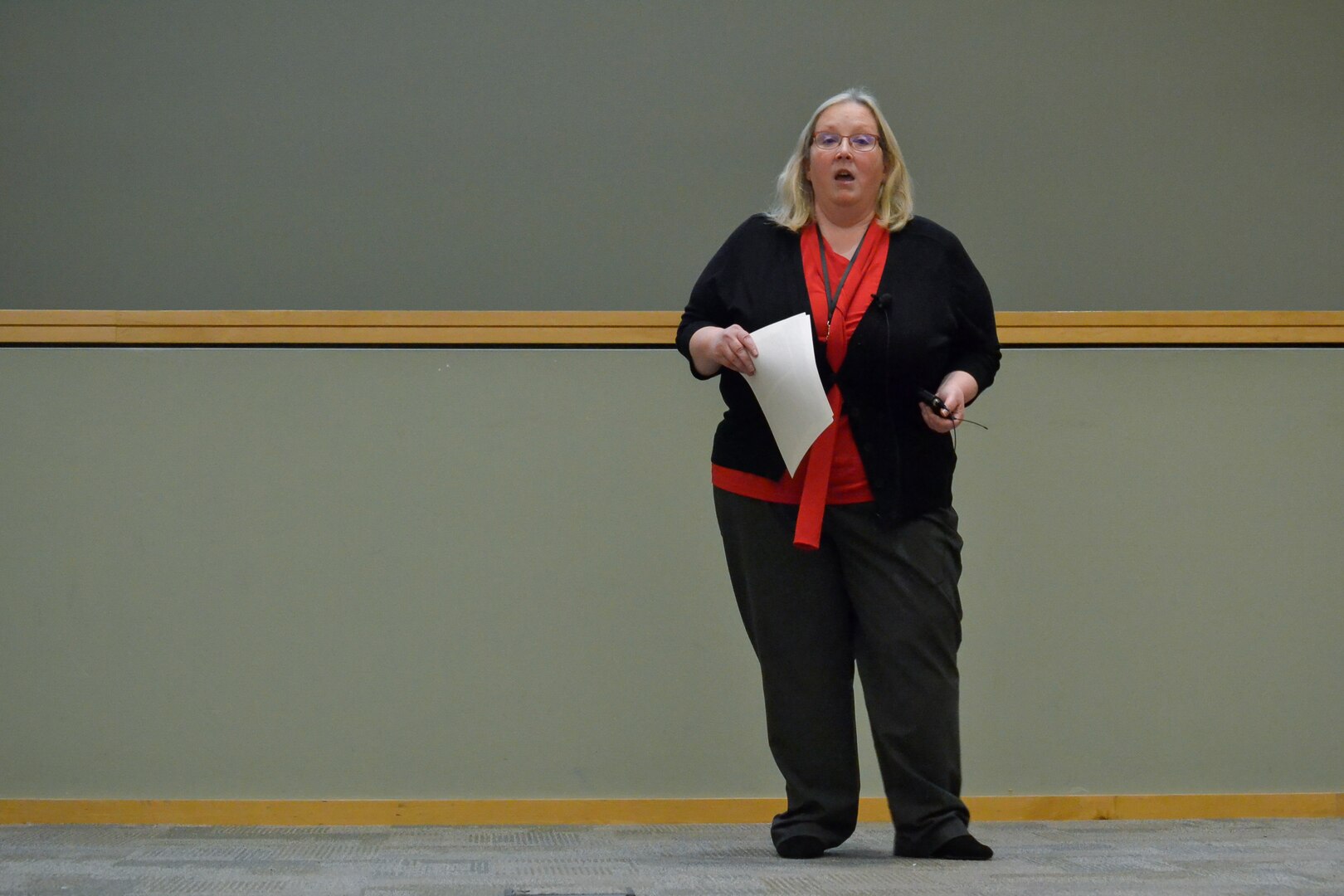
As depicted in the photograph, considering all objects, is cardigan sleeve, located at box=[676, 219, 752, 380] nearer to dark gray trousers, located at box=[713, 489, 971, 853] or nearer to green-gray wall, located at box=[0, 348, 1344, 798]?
dark gray trousers, located at box=[713, 489, 971, 853]

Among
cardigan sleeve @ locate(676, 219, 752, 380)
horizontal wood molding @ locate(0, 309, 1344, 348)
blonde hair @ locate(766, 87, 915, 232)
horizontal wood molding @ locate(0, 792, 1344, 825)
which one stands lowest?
horizontal wood molding @ locate(0, 792, 1344, 825)

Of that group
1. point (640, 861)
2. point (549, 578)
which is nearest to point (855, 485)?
point (640, 861)

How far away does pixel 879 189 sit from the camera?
194cm

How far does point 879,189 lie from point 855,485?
0.41m

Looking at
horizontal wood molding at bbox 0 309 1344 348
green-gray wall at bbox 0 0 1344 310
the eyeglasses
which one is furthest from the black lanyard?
green-gray wall at bbox 0 0 1344 310

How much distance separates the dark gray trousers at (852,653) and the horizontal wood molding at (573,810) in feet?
1.82

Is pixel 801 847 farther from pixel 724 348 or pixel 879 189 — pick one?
pixel 879 189

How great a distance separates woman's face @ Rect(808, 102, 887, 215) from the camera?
73.9 inches

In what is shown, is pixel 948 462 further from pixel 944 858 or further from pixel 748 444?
pixel 944 858

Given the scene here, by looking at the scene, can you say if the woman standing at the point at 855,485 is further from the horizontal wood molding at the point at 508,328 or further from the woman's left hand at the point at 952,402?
the horizontal wood molding at the point at 508,328

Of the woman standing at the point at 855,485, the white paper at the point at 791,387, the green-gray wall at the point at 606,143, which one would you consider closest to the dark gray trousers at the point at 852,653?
the woman standing at the point at 855,485

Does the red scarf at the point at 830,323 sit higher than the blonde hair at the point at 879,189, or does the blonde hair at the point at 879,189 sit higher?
the blonde hair at the point at 879,189

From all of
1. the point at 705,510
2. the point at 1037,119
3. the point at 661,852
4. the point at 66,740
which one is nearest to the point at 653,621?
the point at 705,510

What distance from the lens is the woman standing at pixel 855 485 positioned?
71.9 inches
